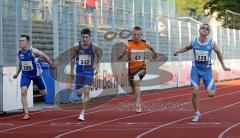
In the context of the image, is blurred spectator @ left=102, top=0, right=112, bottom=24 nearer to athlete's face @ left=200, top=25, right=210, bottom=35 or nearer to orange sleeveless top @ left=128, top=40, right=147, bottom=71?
orange sleeveless top @ left=128, top=40, right=147, bottom=71

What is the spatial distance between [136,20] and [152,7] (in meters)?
5.29

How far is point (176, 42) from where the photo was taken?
32156 millimetres

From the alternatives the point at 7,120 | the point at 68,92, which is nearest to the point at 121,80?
the point at 68,92

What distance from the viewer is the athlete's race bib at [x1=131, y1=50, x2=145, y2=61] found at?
1675 centimetres

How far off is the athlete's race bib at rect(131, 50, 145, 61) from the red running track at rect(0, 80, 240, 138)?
133 cm

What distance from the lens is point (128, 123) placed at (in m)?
13.8

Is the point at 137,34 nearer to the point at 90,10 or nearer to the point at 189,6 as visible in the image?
the point at 90,10

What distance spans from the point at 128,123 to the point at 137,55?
3.26 meters

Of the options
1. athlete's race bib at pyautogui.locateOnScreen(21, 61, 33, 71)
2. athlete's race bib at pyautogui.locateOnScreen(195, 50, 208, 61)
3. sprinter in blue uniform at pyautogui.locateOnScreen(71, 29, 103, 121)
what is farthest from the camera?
athlete's race bib at pyautogui.locateOnScreen(21, 61, 33, 71)

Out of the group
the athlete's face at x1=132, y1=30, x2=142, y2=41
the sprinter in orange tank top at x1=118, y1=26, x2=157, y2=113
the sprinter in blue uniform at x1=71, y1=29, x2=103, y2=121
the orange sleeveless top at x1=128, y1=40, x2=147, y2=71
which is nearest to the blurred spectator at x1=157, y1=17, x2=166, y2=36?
the sprinter in orange tank top at x1=118, y1=26, x2=157, y2=113

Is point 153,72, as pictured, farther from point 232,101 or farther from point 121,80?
point 232,101

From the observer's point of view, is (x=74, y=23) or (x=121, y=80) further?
(x=121, y=80)

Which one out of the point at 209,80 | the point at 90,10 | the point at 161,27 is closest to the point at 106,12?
the point at 90,10

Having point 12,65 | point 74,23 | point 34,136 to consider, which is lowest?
point 34,136
